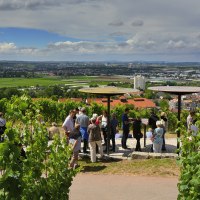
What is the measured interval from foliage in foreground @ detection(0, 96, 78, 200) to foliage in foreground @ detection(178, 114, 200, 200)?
1614 millimetres

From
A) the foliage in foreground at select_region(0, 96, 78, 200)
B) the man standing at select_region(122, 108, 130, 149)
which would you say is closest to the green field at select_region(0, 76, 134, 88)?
the man standing at select_region(122, 108, 130, 149)

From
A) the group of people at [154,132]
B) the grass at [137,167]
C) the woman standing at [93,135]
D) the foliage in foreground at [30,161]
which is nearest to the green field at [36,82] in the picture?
the group of people at [154,132]

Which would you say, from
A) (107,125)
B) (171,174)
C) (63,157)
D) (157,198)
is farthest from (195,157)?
(107,125)

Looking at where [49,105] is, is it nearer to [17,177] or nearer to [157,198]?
[157,198]

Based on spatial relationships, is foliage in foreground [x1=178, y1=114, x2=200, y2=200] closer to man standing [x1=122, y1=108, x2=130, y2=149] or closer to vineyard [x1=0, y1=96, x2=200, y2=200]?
vineyard [x1=0, y1=96, x2=200, y2=200]

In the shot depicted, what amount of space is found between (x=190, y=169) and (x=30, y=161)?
90.2 inches

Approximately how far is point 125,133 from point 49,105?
1413 cm

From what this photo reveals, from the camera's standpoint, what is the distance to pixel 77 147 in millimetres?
11297

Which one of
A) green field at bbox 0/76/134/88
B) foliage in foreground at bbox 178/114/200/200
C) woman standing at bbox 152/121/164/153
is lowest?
green field at bbox 0/76/134/88

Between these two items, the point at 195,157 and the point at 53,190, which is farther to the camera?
the point at 195,157

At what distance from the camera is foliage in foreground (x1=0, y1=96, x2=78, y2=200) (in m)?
4.86

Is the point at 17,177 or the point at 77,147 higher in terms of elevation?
the point at 17,177

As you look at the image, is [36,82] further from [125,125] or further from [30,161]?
[30,161]

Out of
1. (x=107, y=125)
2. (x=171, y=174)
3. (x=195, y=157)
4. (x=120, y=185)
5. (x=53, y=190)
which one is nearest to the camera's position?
(x=53, y=190)
